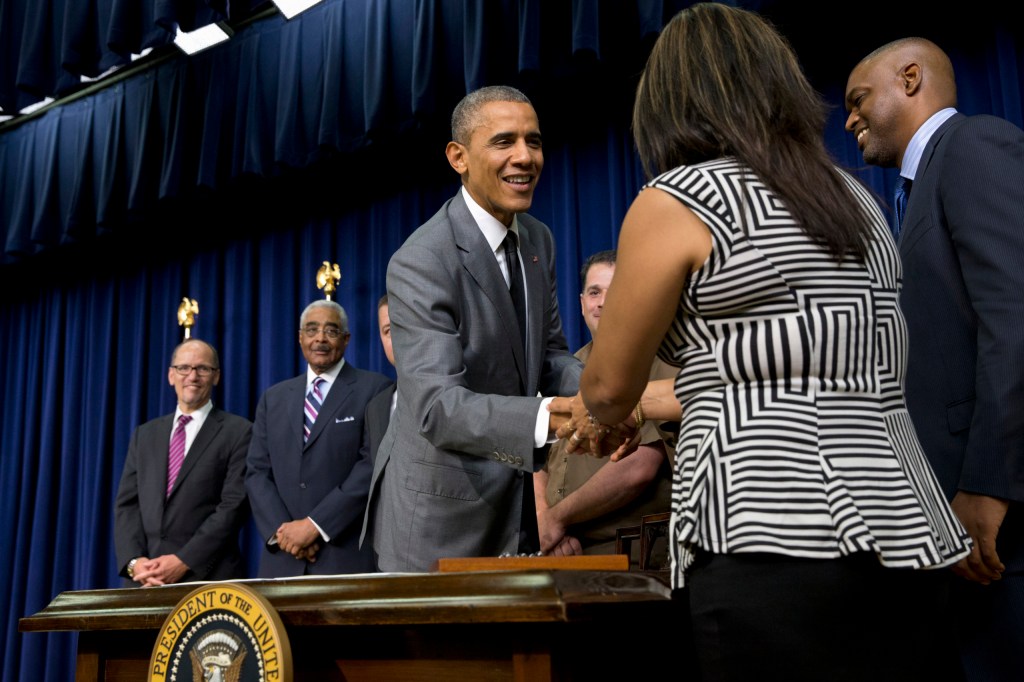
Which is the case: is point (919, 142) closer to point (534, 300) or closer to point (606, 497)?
point (534, 300)

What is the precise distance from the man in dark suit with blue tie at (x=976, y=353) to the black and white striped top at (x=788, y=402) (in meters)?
0.57

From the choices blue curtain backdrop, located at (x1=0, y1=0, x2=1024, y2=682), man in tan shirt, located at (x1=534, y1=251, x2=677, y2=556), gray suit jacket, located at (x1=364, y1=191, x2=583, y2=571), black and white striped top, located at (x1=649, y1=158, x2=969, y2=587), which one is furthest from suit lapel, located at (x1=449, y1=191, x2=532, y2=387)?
blue curtain backdrop, located at (x1=0, y1=0, x2=1024, y2=682)

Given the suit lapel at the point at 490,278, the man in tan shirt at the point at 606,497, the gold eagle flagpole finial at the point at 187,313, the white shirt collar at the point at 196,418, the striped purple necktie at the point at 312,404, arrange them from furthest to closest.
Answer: the gold eagle flagpole finial at the point at 187,313, the white shirt collar at the point at 196,418, the striped purple necktie at the point at 312,404, the man in tan shirt at the point at 606,497, the suit lapel at the point at 490,278

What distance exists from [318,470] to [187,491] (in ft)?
2.48

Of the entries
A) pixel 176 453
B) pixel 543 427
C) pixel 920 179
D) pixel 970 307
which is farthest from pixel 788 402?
pixel 176 453

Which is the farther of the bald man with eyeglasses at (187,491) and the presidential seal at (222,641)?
the bald man with eyeglasses at (187,491)

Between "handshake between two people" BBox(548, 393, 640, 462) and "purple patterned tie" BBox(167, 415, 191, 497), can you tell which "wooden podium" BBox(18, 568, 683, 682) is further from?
"purple patterned tie" BBox(167, 415, 191, 497)

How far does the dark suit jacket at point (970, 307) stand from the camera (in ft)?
5.41

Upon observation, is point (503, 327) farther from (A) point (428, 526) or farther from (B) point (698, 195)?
(B) point (698, 195)

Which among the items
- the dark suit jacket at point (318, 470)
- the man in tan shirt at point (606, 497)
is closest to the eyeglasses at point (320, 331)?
the dark suit jacket at point (318, 470)

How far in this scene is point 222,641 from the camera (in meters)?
1.28

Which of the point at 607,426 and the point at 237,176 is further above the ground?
the point at 237,176

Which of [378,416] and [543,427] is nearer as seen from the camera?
[543,427]

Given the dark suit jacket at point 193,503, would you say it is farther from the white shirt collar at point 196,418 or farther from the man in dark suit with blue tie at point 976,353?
the man in dark suit with blue tie at point 976,353
